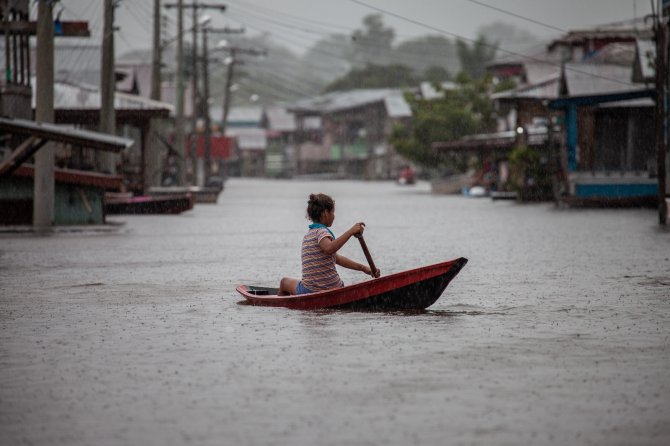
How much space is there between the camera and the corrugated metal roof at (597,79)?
46.9 m

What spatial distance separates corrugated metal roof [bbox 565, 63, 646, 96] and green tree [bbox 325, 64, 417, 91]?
100631 millimetres

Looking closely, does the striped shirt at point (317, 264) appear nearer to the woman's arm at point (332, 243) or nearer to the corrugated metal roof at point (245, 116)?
the woman's arm at point (332, 243)

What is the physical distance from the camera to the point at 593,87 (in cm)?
4731

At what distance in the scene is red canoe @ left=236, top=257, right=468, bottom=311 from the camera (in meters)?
12.1

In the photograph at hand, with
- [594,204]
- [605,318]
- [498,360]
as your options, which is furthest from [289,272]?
[594,204]

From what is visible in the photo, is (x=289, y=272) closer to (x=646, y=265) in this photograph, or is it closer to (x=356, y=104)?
(x=646, y=265)

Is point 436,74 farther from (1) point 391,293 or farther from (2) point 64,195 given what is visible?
(1) point 391,293

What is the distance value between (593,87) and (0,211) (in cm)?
2450

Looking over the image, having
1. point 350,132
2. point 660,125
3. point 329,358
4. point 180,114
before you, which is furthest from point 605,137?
point 350,132

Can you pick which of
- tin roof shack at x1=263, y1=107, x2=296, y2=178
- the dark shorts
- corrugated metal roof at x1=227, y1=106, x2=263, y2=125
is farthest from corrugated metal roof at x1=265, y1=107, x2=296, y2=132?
the dark shorts

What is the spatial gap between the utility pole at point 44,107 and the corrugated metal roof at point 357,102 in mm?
87182

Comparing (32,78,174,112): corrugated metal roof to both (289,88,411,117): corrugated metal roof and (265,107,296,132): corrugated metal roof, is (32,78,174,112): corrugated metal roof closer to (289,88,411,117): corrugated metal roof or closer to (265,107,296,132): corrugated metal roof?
(289,88,411,117): corrugated metal roof

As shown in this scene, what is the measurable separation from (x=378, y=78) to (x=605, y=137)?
356 ft

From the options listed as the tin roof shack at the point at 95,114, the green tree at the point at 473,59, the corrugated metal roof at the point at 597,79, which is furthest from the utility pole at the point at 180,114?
the green tree at the point at 473,59
